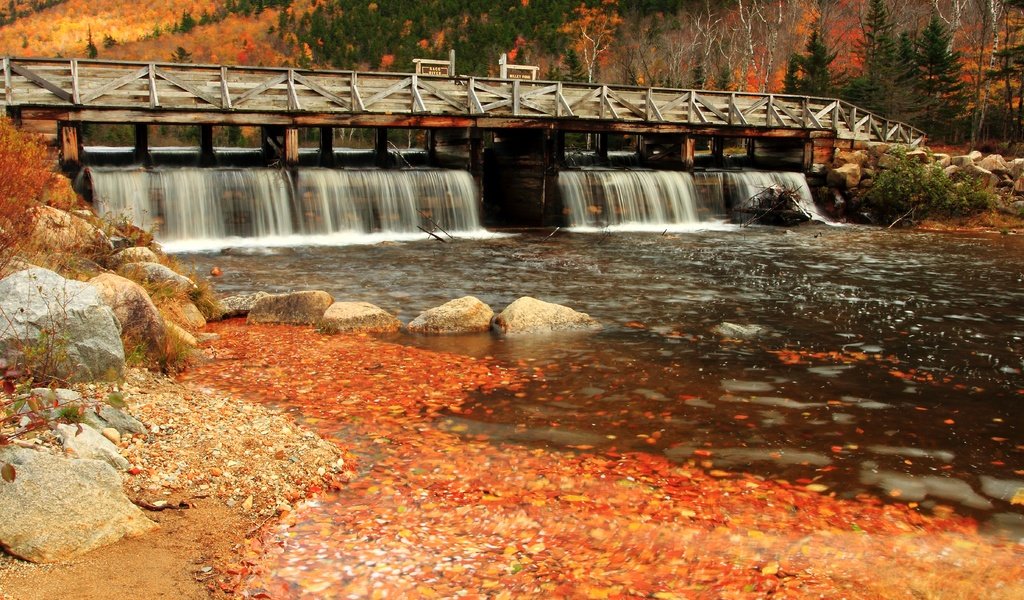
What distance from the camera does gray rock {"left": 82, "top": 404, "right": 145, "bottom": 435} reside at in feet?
20.8

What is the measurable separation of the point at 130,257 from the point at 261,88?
11478 mm

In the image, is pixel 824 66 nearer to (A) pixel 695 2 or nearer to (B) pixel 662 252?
(A) pixel 695 2

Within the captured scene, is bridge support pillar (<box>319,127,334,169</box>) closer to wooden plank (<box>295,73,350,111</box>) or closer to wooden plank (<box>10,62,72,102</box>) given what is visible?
wooden plank (<box>295,73,350,111</box>)

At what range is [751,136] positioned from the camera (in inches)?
1214

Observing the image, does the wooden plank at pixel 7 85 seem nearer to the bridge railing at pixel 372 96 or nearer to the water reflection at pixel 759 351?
the bridge railing at pixel 372 96

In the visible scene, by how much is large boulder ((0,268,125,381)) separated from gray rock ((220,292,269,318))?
209 inches

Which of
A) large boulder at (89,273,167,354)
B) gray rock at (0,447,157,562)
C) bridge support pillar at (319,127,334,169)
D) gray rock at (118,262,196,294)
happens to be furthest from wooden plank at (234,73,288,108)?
gray rock at (0,447,157,562)

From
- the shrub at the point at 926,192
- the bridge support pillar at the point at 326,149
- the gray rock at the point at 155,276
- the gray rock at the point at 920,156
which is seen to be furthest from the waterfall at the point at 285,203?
the gray rock at the point at 920,156

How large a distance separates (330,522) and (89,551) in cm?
154

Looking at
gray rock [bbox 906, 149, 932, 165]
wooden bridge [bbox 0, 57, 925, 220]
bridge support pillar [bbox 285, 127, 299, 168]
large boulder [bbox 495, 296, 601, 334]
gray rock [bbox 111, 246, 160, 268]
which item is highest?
wooden bridge [bbox 0, 57, 925, 220]

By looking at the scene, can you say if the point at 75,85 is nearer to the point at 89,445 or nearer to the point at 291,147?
the point at 291,147

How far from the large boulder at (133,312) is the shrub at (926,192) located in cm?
2525

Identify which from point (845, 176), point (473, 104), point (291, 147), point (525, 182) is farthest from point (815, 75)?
point (291, 147)

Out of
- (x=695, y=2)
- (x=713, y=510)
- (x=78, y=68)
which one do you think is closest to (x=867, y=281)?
(x=713, y=510)
